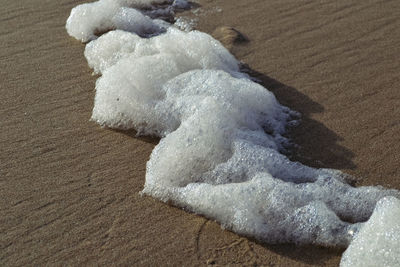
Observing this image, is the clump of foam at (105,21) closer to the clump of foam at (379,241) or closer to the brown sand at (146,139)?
the brown sand at (146,139)

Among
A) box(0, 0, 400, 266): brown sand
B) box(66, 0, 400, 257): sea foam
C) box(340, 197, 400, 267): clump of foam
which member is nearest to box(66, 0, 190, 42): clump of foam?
box(66, 0, 400, 257): sea foam

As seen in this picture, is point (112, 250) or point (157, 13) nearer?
point (112, 250)

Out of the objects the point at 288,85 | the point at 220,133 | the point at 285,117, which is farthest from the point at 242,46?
the point at 220,133

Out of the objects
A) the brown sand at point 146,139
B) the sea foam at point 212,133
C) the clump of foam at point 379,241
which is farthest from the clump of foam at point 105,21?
the clump of foam at point 379,241

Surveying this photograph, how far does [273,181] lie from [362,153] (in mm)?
580

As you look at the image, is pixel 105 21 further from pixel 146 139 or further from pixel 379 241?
pixel 379 241

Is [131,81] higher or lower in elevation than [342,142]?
higher

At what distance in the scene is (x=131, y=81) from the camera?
11.0ft

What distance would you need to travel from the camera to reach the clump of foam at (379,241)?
2.28 meters

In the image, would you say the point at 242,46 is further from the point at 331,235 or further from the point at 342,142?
the point at 331,235

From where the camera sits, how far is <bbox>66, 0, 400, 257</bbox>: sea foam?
8.36ft

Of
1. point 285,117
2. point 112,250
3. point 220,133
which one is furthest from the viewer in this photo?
point 285,117

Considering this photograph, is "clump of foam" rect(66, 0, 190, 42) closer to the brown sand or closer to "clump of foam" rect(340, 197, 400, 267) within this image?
the brown sand

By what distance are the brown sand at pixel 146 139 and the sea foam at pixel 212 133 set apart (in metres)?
0.08
